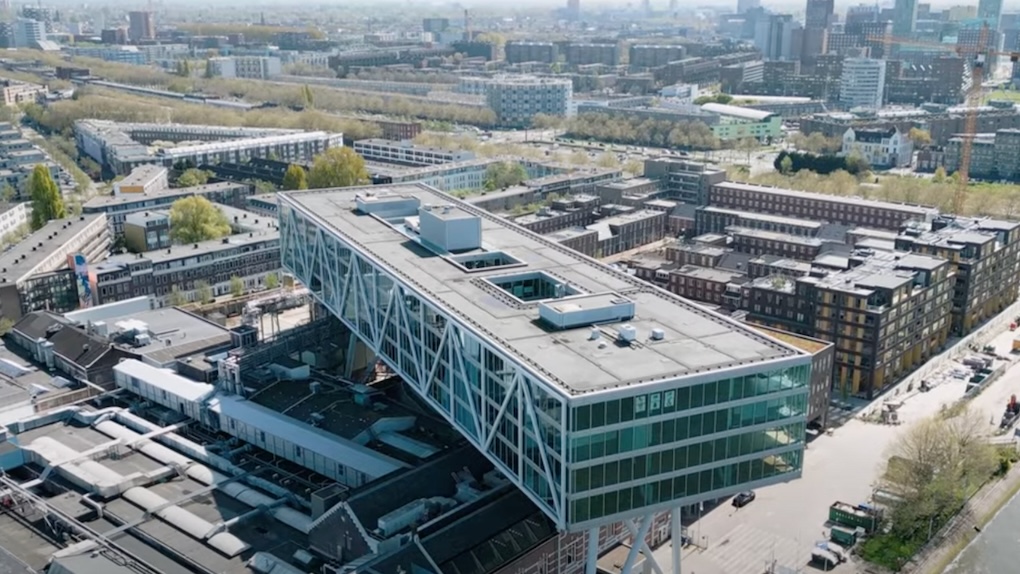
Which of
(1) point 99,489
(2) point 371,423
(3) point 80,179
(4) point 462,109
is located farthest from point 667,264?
(4) point 462,109

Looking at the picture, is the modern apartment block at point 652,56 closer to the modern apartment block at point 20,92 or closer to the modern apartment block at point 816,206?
the modern apartment block at point 20,92

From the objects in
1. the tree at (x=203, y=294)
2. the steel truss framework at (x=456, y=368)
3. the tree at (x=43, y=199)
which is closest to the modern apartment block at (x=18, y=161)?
the tree at (x=43, y=199)

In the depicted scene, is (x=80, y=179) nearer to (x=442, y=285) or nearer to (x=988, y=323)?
(x=442, y=285)

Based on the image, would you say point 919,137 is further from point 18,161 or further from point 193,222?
point 18,161

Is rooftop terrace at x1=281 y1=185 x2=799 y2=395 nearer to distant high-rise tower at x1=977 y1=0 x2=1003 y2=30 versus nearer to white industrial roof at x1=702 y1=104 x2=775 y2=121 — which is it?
white industrial roof at x1=702 y1=104 x2=775 y2=121

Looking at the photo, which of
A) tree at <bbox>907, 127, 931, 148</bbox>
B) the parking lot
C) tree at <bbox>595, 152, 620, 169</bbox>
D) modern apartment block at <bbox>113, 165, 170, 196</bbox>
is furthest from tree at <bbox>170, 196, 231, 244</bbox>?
tree at <bbox>907, 127, 931, 148</bbox>

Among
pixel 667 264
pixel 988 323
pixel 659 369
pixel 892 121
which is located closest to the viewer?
pixel 659 369
